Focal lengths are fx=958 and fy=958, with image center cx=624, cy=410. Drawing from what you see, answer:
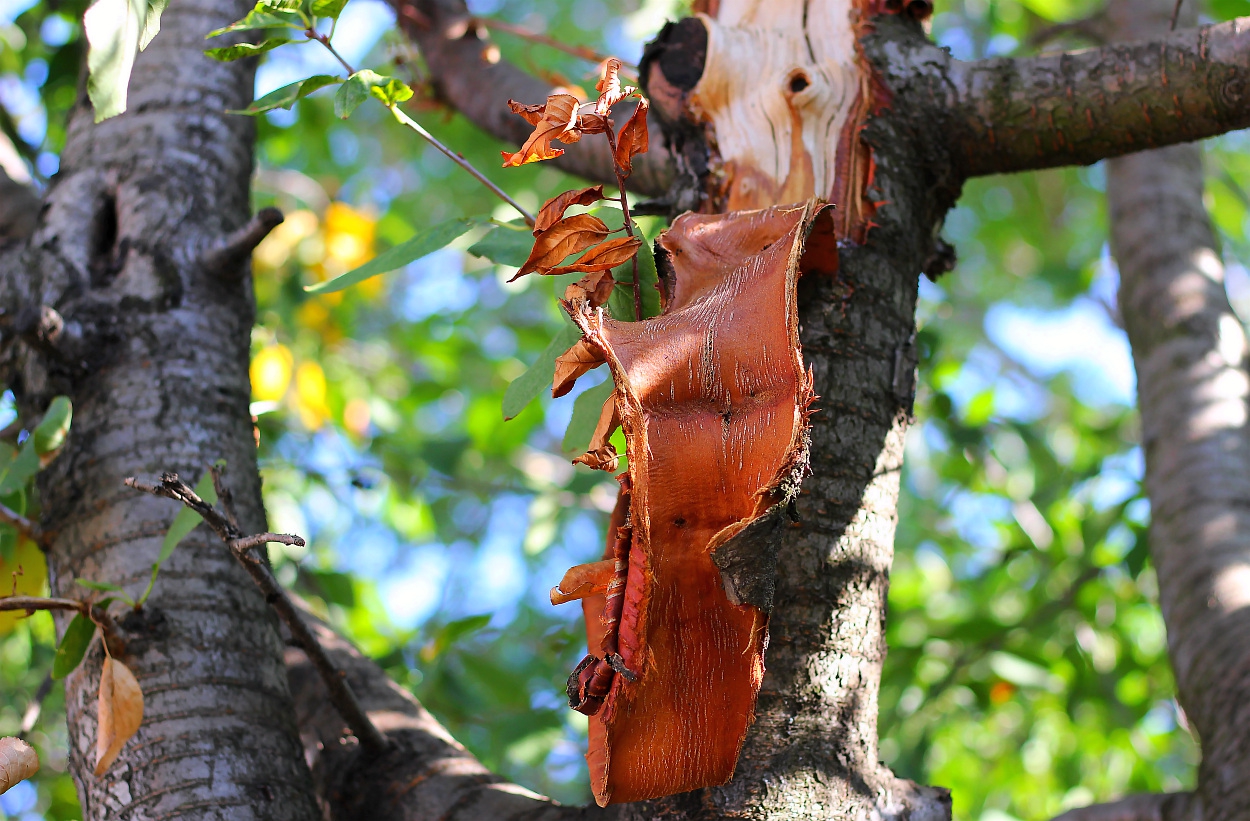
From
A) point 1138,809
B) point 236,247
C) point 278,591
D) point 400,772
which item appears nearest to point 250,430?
point 236,247

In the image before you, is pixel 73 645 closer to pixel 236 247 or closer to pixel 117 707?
pixel 117 707

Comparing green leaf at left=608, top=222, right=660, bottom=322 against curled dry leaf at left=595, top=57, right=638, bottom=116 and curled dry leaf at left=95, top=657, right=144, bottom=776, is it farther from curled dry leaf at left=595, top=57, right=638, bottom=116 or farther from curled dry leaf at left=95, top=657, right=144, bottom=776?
curled dry leaf at left=95, top=657, right=144, bottom=776

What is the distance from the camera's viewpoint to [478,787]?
0.95 metres

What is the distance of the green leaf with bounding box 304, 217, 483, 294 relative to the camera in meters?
0.83

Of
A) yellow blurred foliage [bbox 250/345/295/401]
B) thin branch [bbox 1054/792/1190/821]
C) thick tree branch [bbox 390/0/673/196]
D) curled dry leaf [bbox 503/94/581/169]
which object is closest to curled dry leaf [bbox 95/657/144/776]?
curled dry leaf [bbox 503/94/581/169]

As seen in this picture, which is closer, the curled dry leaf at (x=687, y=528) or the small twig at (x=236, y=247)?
the curled dry leaf at (x=687, y=528)

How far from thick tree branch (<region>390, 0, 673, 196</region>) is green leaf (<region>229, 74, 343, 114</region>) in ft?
2.00

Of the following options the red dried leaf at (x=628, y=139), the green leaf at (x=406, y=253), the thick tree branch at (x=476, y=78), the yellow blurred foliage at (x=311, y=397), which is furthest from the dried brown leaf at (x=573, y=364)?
the yellow blurred foliage at (x=311, y=397)

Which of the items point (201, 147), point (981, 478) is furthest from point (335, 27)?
point (981, 478)

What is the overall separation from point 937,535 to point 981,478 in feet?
0.84

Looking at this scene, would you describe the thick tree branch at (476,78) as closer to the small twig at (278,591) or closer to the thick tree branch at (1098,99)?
the thick tree branch at (1098,99)

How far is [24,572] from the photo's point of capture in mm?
1036

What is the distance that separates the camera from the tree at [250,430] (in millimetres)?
792

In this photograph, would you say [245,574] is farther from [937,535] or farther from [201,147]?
[937,535]
